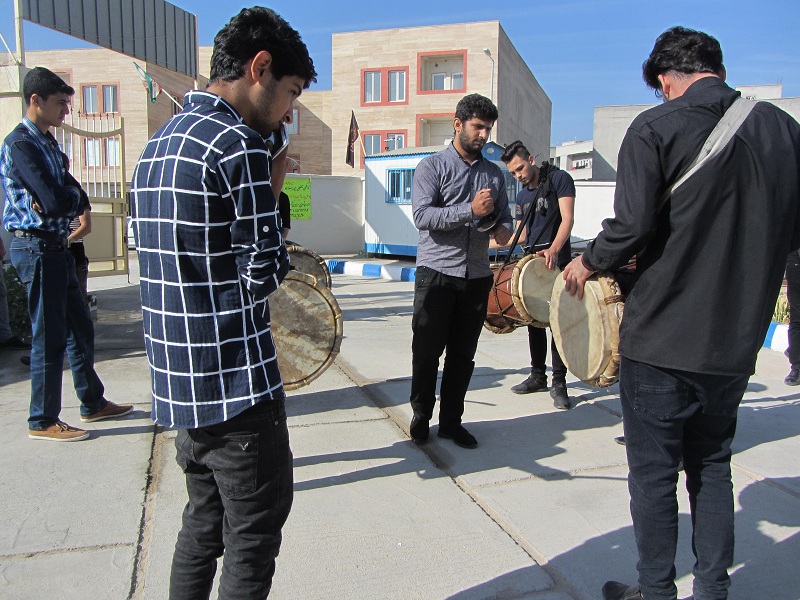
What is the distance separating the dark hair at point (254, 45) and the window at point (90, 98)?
39.0m

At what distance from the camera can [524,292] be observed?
184 inches

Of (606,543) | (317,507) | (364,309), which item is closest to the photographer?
(606,543)

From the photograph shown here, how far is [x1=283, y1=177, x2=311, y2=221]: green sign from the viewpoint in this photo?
738 inches

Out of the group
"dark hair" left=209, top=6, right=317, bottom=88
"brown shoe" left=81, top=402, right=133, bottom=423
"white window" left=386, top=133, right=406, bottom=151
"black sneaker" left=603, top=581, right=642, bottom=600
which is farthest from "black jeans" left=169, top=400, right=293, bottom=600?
"white window" left=386, top=133, right=406, bottom=151

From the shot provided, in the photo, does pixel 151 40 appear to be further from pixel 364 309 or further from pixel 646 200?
pixel 646 200

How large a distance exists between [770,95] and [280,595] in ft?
146

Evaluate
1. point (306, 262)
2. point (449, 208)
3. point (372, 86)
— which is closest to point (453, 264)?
point (449, 208)

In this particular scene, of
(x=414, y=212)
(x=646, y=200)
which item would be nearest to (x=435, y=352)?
(x=414, y=212)

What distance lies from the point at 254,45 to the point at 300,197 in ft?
57.5

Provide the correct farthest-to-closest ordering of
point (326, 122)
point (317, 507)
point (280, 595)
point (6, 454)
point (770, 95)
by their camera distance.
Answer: point (326, 122) < point (770, 95) < point (6, 454) < point (317, 507) < point (280, 595)

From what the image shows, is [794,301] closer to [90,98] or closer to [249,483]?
[249,483]

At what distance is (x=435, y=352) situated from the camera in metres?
4.06

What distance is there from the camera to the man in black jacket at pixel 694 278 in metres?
2.10

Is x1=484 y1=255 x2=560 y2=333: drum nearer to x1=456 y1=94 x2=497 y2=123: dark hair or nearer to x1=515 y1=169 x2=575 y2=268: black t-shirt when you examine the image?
x1=515 y1=169 x2=575 y2=268: black t-shirt
